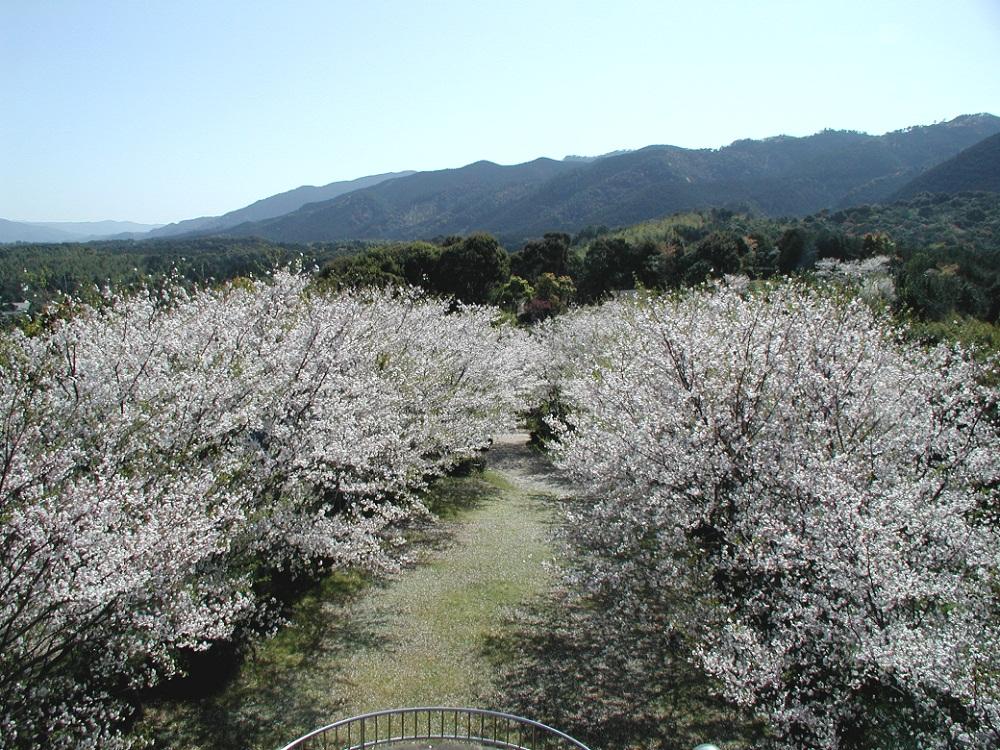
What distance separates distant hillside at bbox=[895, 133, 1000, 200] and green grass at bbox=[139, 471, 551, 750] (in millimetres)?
88427

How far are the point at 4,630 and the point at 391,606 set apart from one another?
261 inches

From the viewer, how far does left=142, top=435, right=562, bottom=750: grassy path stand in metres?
7.66

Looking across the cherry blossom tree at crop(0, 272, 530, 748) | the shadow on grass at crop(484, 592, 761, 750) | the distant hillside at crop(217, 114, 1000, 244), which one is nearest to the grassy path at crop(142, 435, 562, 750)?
the shadow on grass at crop(484, 592, 761, 750)

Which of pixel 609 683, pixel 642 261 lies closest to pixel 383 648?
pixel 609 683

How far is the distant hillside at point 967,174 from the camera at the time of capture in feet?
256

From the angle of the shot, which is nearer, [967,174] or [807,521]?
[807,521]

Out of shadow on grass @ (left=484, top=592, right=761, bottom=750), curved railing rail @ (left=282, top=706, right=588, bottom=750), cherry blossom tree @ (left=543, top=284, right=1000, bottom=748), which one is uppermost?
cherry blossom tree @ (left=543, top=284, right=1000, bottom=748)

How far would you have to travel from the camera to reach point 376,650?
9.52 meters

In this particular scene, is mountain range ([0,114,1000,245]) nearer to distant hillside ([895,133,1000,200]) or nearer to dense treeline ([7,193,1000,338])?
distant hillside ([895,133,1000,200])

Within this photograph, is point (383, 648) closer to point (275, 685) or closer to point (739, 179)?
point (275, 685)

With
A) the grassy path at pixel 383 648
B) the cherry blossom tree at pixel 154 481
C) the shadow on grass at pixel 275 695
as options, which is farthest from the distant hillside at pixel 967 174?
the shadow on grass at pixel 275 695

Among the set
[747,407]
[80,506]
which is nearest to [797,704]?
[747,407]

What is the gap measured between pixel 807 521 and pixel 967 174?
334ft

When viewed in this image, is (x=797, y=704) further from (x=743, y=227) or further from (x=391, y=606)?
(x=743, y=227)
